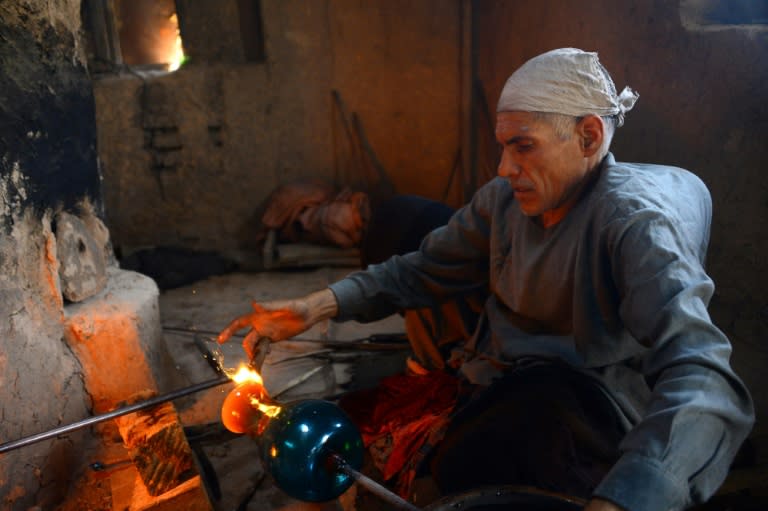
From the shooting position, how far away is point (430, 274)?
9.19 feet

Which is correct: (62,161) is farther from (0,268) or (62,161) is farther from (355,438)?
(355,438)

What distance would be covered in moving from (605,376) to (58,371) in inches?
96.5

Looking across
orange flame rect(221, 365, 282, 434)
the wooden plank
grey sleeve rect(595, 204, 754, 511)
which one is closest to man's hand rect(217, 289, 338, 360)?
orange flame rect(221, 365, 282, 434)

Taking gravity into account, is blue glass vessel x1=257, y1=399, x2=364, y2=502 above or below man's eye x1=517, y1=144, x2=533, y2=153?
below

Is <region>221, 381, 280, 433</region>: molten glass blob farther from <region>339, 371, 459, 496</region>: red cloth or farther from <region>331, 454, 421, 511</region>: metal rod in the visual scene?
<region>339, 371, 459, 496</region>: red cloth

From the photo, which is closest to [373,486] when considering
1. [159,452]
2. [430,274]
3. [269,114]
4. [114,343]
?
[159,452]

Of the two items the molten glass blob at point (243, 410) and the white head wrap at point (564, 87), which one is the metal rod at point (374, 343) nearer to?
the molten glass blob at point (243, 410)

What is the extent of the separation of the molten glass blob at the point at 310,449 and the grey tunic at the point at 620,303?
2.56 ft

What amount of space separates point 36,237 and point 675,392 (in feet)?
8.76

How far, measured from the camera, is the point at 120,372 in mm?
3088

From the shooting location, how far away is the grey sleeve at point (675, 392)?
130cm

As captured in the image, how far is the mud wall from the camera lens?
8.07ft

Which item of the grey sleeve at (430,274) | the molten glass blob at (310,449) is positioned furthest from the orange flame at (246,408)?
the grey sleeve at (430,274)

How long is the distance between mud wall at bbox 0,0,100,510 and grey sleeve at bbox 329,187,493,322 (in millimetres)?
1374
